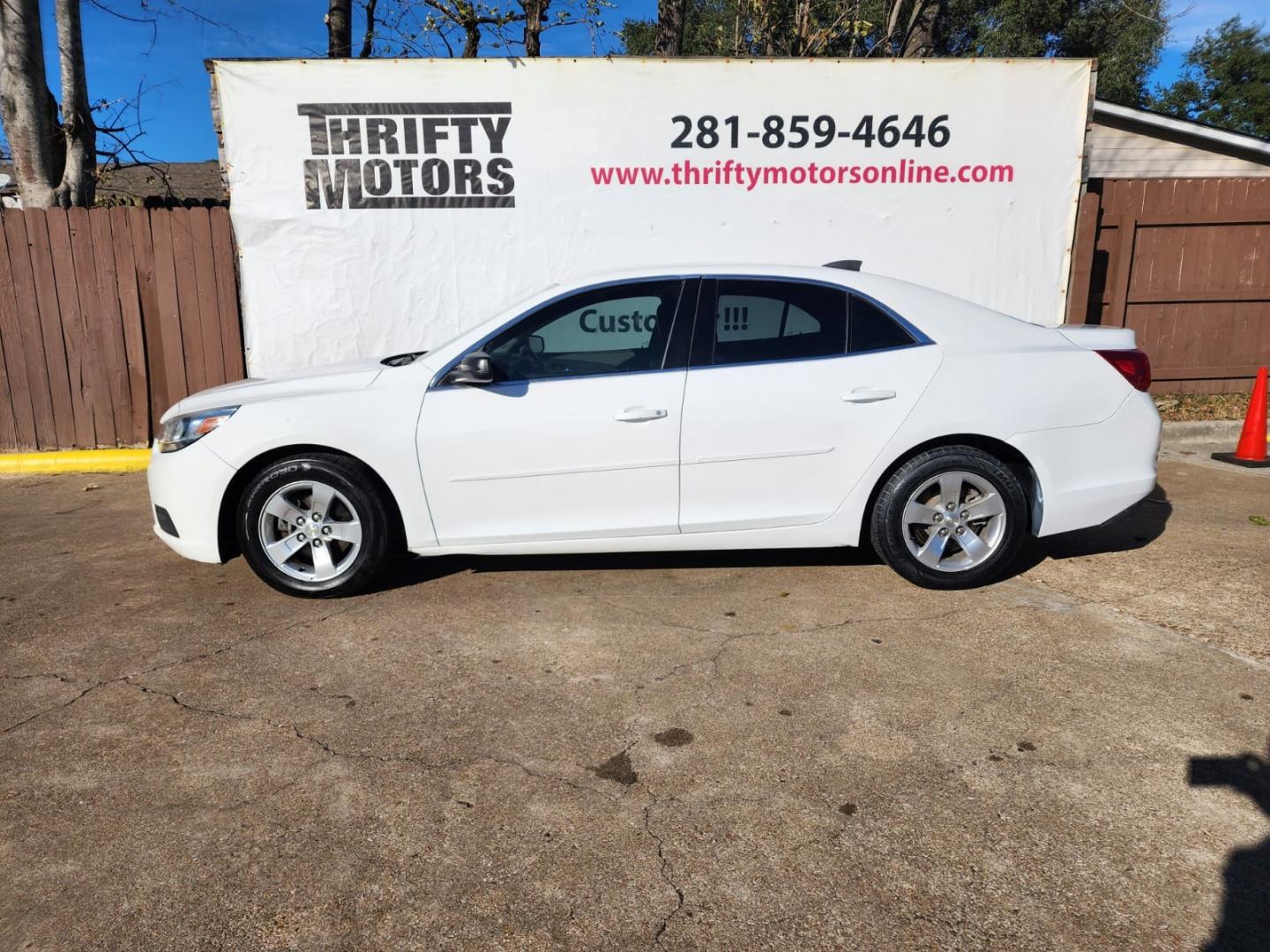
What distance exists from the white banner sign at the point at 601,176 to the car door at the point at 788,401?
292 cm

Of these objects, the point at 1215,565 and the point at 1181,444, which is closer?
the point at 1215,565

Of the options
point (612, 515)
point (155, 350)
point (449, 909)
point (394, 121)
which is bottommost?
point (449, 909)

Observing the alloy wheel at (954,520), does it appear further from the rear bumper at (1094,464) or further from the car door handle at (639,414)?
the car door handle at (639,414)

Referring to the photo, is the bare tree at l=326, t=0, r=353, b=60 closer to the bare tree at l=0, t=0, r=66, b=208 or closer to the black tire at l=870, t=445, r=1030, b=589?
the bare tree at l=0, t=0, r=66, b=208

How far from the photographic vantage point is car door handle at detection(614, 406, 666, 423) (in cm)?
409

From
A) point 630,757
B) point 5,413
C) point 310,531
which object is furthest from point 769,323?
point 5,413

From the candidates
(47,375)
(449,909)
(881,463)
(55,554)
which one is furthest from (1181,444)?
(47,375)

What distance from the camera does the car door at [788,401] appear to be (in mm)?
4133

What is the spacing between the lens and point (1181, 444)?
7777 millimetres

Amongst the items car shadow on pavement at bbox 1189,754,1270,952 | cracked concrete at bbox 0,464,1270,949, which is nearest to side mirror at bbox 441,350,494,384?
cracked concrete at bbox 0,464,1270,949

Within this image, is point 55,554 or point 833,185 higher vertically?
point 833,185

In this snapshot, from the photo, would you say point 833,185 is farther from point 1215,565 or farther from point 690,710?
point 690,710

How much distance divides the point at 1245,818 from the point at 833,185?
19.3 feet

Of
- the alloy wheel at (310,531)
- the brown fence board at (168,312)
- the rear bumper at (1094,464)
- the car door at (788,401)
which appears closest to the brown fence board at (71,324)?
the brown fence board at (168,312)
